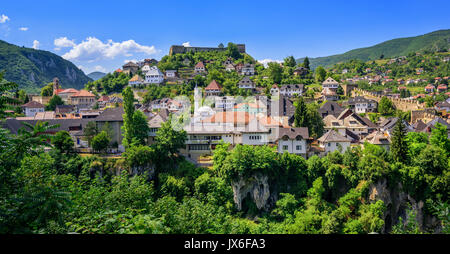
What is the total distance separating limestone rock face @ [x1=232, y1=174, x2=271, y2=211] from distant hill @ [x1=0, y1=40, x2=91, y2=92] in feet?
295

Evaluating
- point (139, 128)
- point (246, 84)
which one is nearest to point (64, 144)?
point (139, 128)

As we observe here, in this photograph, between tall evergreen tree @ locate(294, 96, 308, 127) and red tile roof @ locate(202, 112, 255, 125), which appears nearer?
red tile roof @ locate(202, 112, 255, 125)

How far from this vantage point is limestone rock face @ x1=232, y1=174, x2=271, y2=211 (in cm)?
2823

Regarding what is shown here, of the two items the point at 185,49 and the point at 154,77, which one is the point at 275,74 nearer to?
the point at 154,77

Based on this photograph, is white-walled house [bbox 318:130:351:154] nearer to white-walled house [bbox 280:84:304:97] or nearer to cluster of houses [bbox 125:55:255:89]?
white-walled house [bbox 280:84:304:97]

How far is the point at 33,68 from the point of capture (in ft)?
428

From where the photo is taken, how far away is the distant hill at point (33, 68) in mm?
115300

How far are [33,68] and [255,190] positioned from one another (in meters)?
141

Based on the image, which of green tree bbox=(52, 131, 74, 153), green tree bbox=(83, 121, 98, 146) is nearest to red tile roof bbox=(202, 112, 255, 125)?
green tree bbox=(83, 121, 98, 146)

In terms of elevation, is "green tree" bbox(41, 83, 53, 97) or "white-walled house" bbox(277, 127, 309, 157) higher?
"green tree" bbox(41, 83, 53, 97)

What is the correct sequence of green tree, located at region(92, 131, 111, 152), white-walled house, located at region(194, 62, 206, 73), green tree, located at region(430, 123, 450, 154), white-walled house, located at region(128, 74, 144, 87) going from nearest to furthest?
green tree, located at region(430, 123, 450, 154) < green tree, located at region(92, 131, 111, 152) < white-walled house, located at region(128, 74, 144, 87) < white-walled house, located at region(194, 62, 206, 73)

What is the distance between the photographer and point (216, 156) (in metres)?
29.4
